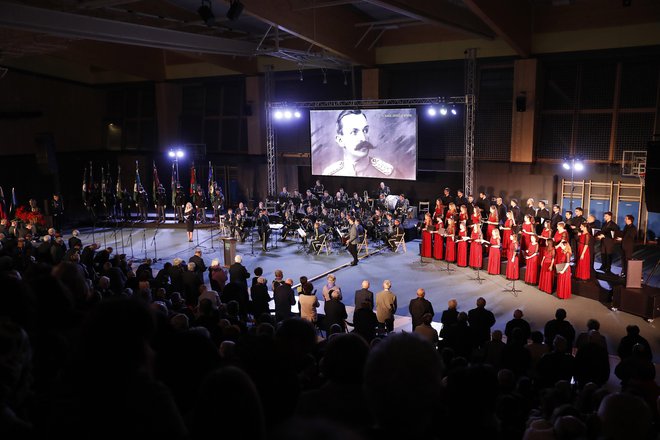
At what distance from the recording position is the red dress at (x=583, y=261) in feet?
41.4

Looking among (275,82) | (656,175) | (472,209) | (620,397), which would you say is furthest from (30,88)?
(620,397)

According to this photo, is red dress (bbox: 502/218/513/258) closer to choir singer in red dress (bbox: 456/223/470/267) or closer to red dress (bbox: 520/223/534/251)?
red dress (bbox: 520/223/534/251)

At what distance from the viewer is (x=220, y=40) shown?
1756cm

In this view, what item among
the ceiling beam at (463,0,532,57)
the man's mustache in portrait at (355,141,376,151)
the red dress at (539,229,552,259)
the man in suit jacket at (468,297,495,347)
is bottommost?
the man in suit jacket at (468,297,495,347)

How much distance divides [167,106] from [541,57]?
1549 cm

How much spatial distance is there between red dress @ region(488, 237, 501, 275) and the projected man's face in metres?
7.30

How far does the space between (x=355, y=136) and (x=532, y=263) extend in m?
8.95

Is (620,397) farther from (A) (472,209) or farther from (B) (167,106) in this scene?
(B) (167,106)

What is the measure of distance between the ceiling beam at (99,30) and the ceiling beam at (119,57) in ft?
20.4

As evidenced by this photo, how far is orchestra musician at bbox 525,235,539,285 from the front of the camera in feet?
42.8

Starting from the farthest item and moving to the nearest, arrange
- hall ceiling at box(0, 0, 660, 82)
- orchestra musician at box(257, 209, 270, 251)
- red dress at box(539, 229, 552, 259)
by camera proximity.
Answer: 1. orchestra musician at box(257, 209, 270, 251)
2. hall ceiling at box(0, 0, 660, 82)
3. red dress at box(539, 229, 552, 259)

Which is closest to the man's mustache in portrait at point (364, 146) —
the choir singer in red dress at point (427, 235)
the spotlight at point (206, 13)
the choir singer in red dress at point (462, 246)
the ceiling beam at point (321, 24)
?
the ceiling beam at point (321, 24)

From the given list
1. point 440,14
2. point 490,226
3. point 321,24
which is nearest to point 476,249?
point 490,226

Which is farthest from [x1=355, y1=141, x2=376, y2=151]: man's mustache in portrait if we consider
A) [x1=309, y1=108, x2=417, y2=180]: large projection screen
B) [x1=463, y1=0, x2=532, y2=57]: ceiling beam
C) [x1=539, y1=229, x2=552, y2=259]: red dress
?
[x1=539, y1=229, x2=552, y2=259]: red dress
